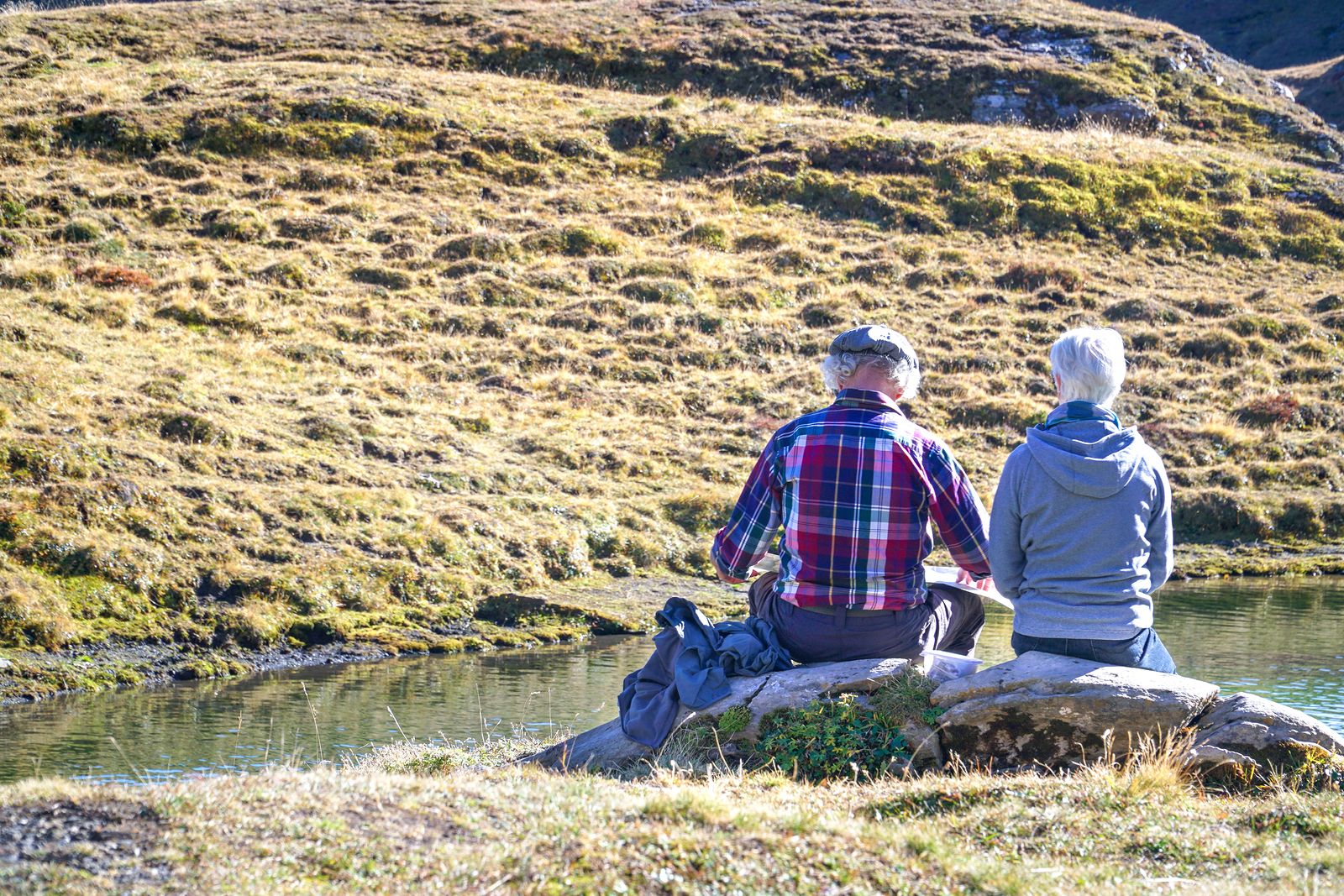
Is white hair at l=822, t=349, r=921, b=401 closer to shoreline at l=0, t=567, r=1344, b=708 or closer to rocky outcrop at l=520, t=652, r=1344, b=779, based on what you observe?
rocky outcrop at l=520, t=652, r=1344, b=779

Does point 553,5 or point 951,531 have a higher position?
point 553,5

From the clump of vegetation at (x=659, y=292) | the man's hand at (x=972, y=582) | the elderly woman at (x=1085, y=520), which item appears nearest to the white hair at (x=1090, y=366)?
the elderly woman at (x=1085, y=520)

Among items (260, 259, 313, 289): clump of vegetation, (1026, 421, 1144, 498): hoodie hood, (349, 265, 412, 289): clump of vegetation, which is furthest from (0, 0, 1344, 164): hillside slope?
(1026, 421, 1144, 498): hoodie hood

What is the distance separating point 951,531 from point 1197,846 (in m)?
2.26

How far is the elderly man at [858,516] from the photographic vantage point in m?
7.00

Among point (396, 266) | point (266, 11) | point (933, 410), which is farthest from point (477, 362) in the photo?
point (266, 11)

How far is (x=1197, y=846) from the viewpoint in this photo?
548cm

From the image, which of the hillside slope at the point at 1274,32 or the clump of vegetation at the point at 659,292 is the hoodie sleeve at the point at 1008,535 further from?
the hillside slope at the point at 1274,32

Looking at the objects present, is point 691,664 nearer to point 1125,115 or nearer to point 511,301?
point 511,301

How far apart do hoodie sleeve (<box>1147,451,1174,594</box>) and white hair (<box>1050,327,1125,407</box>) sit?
0.50m

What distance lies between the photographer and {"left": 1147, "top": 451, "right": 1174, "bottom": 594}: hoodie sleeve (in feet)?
22.4

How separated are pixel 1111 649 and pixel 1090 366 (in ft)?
5.35

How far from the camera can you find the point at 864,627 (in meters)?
7.32

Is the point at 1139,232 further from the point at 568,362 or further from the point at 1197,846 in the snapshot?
the point at 1197,846
